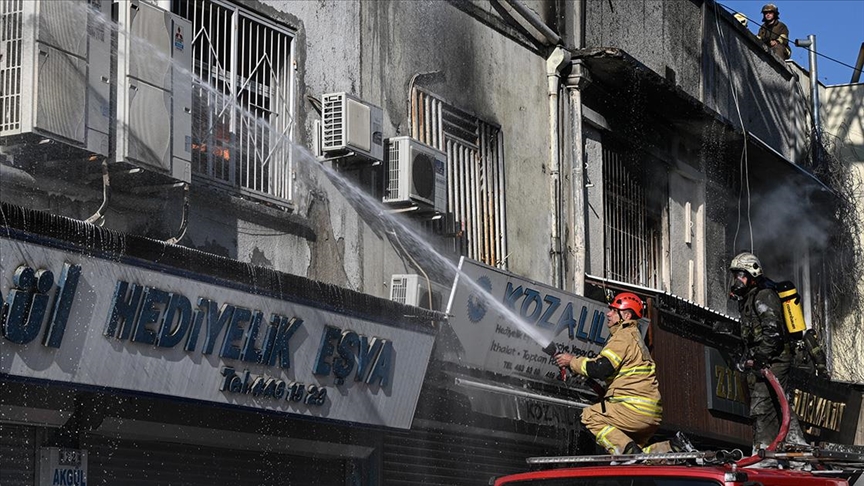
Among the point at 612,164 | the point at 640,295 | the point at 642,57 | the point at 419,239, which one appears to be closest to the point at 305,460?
the point at 419,239

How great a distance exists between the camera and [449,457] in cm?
1283

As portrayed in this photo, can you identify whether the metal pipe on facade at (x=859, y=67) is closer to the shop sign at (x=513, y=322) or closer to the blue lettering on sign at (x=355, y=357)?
the shop sign at (x=513, y=322)

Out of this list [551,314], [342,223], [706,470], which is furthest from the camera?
[551,314]

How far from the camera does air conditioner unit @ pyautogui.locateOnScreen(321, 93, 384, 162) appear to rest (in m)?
11.7

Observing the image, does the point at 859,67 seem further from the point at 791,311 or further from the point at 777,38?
the point at 791,311

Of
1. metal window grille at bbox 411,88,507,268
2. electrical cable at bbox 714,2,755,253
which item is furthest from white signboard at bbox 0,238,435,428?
electrical cable at bbox 714,2,755,253

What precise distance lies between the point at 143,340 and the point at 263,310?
1.15m

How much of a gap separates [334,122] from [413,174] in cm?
85

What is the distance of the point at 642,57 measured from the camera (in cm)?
1728

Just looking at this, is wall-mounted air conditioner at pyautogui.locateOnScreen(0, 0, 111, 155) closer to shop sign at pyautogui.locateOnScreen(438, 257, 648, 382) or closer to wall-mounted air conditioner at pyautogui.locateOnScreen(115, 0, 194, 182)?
wall-mounted air conditioner at pyautogui.locateOnScreen(115, 0, 194, 182)

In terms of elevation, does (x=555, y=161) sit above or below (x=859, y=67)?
below

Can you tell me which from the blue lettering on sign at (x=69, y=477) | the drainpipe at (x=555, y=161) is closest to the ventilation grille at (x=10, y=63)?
the blue lettering on sign at (x=69, y=477)

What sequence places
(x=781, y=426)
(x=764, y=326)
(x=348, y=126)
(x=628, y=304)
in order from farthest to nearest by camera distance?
(x=764, y=326), (x=348, y=126), (x=781, y=426), (x=628, y=304)

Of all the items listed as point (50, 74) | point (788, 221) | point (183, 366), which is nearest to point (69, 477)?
point (183, 366)
